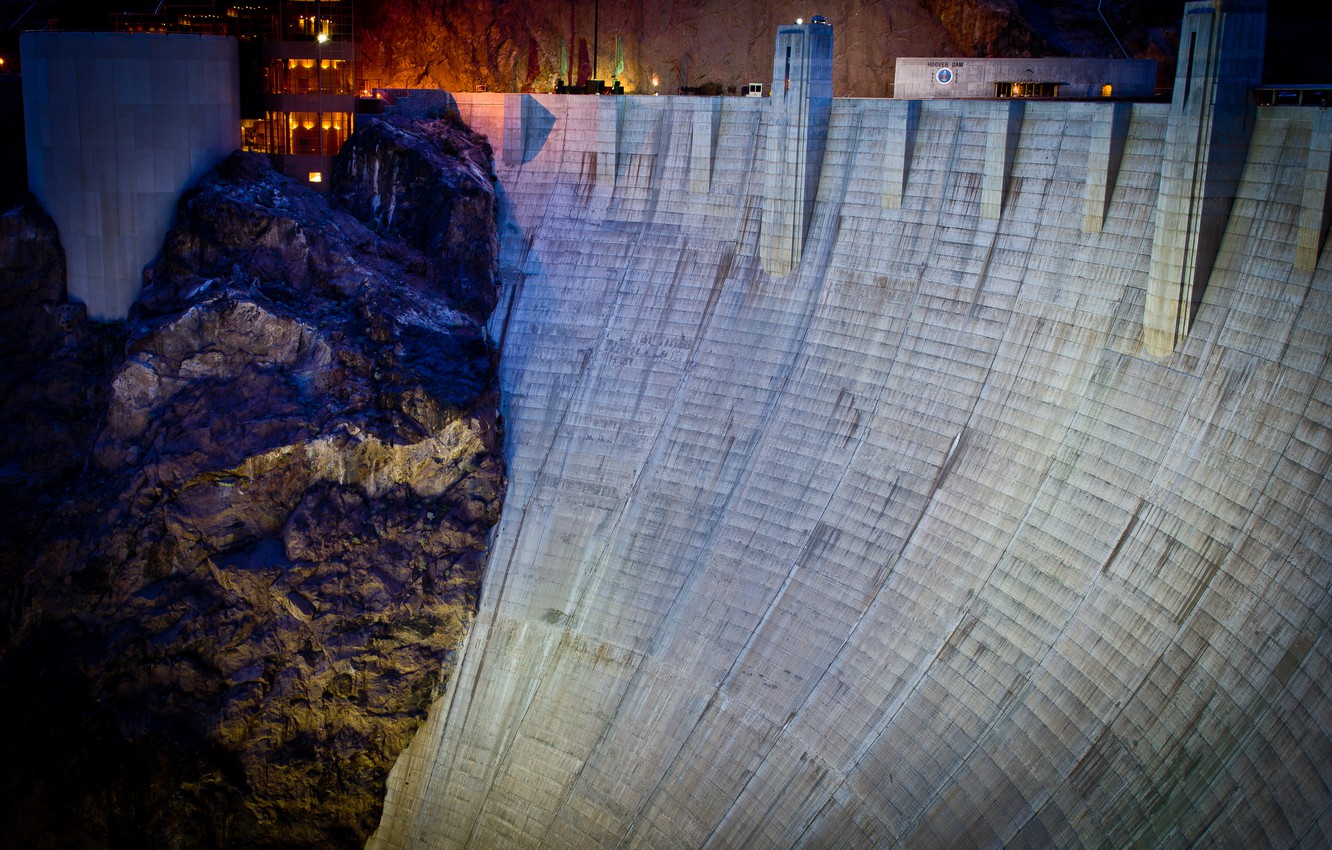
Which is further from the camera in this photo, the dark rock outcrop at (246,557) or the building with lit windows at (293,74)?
the building with lit windows at (293,74)

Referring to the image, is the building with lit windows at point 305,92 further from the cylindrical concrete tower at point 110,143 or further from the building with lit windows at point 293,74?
the cylindrical concrete tower at point 110,143

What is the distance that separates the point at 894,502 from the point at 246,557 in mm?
17488

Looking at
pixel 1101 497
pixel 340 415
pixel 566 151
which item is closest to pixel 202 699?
pixel 340 415

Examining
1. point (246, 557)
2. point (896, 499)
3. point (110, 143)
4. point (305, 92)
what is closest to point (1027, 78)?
point (896, 499)

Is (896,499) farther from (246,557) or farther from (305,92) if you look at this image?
(305,92)

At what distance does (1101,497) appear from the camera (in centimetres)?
2478

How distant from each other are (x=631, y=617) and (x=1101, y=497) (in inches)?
527

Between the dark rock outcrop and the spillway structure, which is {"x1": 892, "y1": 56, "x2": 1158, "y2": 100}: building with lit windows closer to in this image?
the spillway structure

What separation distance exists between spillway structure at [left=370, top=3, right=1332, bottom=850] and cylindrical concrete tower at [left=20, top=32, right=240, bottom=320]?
9.39 metres

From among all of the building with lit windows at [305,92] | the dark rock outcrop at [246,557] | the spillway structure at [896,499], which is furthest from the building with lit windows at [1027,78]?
the building with lit windows at [305,92]

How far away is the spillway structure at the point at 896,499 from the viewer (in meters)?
21.6

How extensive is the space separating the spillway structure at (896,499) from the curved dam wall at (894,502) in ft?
0.26

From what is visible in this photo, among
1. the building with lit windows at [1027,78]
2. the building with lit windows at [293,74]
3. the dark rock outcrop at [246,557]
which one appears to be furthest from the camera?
the building with lit windows at [293,74]

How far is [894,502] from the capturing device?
2984 centimetres
